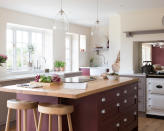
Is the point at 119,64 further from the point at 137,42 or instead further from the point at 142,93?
the point at 142,93

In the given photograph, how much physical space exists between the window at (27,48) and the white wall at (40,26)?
19cm

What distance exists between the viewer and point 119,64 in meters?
6.36

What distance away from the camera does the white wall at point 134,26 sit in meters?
5.45

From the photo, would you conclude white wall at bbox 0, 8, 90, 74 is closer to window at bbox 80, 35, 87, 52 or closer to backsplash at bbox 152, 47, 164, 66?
window at bbox 80, 35, 87, 52

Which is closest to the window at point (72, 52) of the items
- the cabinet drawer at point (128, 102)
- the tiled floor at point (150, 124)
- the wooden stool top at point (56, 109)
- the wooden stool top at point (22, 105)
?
the tiled floor at point (150, 124)

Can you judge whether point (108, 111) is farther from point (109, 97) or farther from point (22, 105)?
point (22, 105)

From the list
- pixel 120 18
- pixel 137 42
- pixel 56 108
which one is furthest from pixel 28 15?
pixel 56 108

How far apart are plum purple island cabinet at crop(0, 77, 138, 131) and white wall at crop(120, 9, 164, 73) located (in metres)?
2.22

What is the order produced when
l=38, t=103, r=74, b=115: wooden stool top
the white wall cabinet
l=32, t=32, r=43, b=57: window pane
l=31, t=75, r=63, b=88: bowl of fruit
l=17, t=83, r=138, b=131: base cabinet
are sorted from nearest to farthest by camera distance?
l=38, t=103, r=74, b=115: wooden stool top, l=17, t=83, r=138, b=131: base cabinet, l=31, t=75, r=63, b=88: bowl of fruit, the white wall cabinet, l=32, t=32, r=43, b=57: window pane

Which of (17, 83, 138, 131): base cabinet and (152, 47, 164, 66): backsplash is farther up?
(152, 47, 164, 66): backsplash

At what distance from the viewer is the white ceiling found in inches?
185

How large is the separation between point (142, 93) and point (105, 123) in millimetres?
2475

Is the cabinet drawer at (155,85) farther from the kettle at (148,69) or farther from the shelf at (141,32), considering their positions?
the shelf at (141,32)

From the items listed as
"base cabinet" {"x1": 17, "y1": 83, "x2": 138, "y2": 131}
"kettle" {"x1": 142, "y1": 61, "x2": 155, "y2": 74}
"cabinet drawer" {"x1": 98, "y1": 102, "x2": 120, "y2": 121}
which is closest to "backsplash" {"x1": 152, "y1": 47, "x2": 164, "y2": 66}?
"kettle" {"x1": 142, "y1": 61, "x2": 155, "y2": 74}
